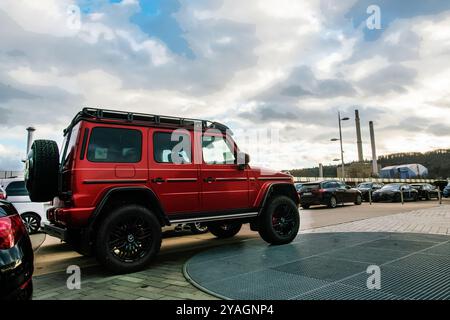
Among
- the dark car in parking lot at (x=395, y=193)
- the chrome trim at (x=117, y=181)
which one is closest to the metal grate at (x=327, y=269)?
the chrome trim at (x=117, y=181)

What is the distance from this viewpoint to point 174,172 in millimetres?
5203

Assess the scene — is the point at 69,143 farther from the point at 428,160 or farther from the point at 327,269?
the point at 428,160

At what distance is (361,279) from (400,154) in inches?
5752

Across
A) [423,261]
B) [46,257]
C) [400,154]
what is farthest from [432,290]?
[400,154]

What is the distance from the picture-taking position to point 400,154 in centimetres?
13275

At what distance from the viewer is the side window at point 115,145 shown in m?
4.64

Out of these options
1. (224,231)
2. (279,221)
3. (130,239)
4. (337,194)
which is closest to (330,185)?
(337,194)

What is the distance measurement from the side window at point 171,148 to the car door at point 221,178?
1.01 feet

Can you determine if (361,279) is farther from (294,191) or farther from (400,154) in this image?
(400,154)

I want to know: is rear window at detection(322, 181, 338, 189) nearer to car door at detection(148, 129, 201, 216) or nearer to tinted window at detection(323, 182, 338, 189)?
tinted window at detection(323, 182, 338, 189)

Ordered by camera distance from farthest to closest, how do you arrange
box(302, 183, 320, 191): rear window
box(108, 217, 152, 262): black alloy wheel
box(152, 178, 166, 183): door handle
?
1. box(302, 183, 320, 191): rear window
2. box(152, 178, 166, 183): door handle
3. box(108, 217, 152, 262): black alloy wheel

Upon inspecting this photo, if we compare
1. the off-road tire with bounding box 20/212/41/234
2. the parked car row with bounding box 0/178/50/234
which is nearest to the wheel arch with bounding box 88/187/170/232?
the parked car row with bounding box 0/178/50/234

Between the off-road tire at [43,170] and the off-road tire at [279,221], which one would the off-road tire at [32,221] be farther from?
the off-road tire at [279,221]

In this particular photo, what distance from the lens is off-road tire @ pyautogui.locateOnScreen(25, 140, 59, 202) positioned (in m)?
4.67
